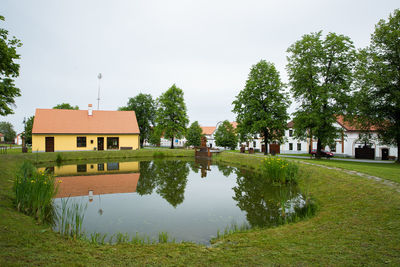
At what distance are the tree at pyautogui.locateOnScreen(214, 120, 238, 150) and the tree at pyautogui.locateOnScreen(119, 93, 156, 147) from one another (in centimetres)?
1657

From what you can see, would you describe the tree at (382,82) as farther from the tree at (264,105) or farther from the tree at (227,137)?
the tree at (227,137)

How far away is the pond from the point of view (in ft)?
18.4

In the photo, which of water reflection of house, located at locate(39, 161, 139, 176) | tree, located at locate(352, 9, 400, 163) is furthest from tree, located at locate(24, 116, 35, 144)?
tree, located at locate(352, 9, 400, 163)

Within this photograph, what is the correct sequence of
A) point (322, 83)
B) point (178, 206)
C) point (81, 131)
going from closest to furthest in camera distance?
point (178, 206)
point (322, 83)
point (81, 131)

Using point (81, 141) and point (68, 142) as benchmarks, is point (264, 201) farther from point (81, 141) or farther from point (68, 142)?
point (68, 142)

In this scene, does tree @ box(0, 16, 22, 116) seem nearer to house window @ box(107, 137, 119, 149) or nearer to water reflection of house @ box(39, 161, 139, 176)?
water reflection of house @ box(39, 161, 139, 176)

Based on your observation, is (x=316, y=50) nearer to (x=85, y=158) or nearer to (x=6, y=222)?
(x=6, y=222)

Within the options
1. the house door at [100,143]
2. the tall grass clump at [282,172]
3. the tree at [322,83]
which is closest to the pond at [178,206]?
the tall grass clump at [282,172]

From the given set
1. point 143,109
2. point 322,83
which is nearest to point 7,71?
point 322,83

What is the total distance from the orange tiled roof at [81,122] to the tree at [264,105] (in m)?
15.8

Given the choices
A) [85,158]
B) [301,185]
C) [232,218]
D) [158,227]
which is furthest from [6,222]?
[85,158]

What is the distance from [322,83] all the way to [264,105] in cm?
625

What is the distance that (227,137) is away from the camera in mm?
51000

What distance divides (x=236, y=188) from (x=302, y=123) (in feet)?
45.5
